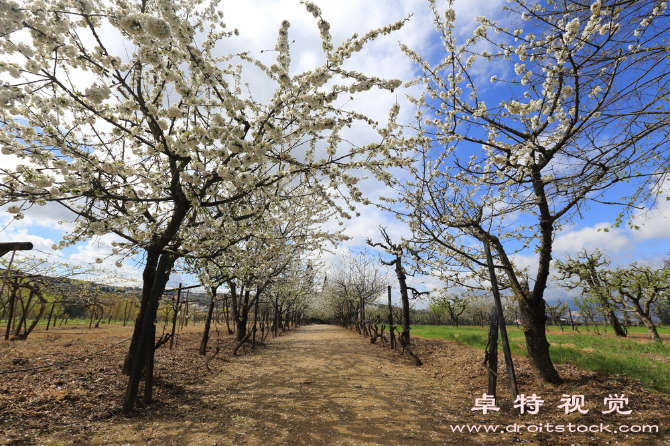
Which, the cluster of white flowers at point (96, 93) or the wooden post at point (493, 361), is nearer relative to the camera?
the cluster of white flowers at point (96, 93)

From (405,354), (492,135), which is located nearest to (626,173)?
(492,135)

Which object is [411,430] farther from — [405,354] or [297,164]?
[405,354]

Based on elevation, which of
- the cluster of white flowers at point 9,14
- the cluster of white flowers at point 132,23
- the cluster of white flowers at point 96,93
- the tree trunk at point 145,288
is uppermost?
the cluster of white flowers at point 9,14

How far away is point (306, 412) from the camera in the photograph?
16.8ft

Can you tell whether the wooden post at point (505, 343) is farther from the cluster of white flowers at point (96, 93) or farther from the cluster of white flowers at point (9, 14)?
the cluster of white flowers at point (9, 14)

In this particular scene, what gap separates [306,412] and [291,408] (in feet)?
1.25

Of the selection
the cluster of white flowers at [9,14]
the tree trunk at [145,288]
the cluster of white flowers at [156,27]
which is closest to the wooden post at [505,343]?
the cluster of white flowers at [156,27]

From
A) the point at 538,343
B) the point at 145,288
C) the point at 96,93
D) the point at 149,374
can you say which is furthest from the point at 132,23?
the point at 538,343

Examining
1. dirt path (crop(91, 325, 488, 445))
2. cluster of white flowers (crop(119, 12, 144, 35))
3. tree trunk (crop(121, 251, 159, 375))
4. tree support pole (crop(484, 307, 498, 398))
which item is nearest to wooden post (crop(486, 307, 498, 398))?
tree support pole (crop(484, 307, 498, 398))

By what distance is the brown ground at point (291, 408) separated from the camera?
4.00m

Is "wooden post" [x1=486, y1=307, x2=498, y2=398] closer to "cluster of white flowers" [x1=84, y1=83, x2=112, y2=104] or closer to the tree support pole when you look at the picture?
the tree support pole

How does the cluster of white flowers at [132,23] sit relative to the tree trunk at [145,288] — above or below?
above

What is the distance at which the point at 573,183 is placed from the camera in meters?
4.04

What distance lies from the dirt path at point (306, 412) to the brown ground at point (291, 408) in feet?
0.07
